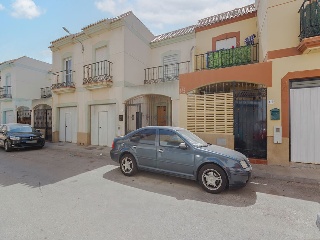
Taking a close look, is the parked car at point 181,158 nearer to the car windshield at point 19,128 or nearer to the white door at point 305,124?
the white door at point 305,124

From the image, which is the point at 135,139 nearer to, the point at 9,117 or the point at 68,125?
the point at 68,125

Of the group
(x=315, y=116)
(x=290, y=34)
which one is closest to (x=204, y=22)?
(x=290, y=34)

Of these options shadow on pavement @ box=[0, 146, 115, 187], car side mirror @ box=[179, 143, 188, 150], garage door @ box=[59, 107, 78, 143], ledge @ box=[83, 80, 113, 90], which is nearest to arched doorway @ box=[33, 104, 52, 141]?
garage door @ box=[59, 107, 78, 143]

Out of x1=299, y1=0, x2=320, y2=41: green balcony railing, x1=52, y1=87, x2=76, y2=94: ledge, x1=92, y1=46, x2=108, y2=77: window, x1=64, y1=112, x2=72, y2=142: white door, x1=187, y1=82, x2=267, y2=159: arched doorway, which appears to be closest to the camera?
x1=299, y1=0, x2=320, y2=41: green balcony railing

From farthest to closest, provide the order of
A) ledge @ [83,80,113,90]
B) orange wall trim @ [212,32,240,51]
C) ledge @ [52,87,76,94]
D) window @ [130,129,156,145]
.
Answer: ledge @ [52,87,76,94] < ledge @ [83,80,113,90] < orange wall trim @ [212,32,240,51] < window @ [130,129,156,145]

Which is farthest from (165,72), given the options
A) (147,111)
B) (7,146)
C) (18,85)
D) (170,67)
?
(18,85)

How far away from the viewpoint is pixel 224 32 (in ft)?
35.3

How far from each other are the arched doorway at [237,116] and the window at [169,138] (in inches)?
127

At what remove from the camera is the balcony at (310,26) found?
6.16m

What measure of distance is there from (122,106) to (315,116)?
862 centimetres

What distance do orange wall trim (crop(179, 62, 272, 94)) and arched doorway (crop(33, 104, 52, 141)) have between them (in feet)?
37.5

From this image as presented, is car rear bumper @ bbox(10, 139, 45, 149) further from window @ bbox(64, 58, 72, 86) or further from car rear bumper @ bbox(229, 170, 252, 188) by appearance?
car rear bumper @ bbox(229, 170, 252, 188)

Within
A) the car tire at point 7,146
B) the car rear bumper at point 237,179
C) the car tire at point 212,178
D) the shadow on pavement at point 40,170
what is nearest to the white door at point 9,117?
the car tire at point 7,146

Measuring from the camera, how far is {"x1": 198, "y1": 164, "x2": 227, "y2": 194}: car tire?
14.8 ft
